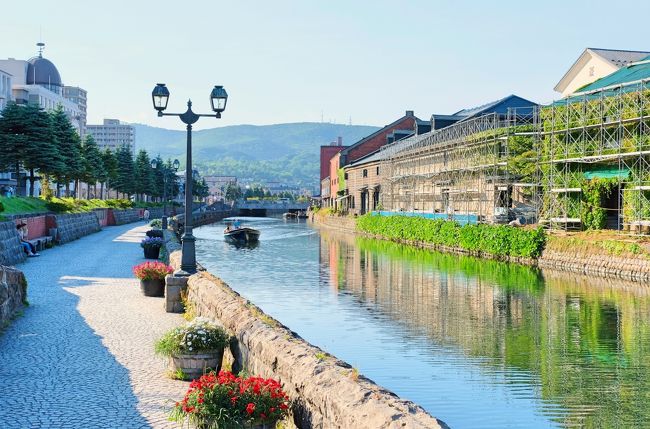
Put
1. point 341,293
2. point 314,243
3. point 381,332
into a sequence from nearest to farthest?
point 381,332 < point 341,293 < point 314,243

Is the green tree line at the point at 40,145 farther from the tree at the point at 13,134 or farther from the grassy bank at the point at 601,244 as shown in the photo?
the grassy bank at the point at 601,244

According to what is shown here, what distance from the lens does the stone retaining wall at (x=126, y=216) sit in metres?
77.2

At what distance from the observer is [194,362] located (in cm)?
1163

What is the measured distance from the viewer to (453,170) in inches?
2331

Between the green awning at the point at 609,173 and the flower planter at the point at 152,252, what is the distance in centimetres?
2311

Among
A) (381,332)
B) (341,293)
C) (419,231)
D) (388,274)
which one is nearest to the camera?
(381,332)

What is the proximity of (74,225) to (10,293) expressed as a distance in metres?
34.3

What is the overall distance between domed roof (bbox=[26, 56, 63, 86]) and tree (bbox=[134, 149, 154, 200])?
4916cm

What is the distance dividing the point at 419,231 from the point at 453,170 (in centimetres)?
560

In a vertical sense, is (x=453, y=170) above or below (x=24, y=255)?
above

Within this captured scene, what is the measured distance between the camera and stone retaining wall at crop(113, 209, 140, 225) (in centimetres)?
7716

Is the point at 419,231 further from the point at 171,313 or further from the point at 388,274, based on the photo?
the point at 171,313

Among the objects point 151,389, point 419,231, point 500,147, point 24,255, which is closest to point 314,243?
point 419,231

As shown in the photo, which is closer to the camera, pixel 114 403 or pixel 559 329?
pixel 114 403
